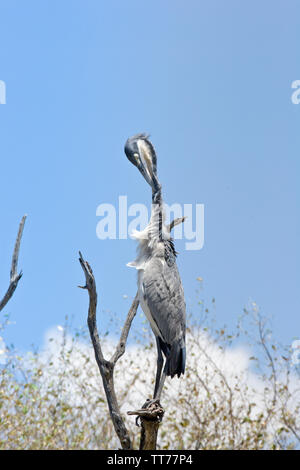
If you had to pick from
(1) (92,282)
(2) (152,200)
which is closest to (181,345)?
(1) (92,282)

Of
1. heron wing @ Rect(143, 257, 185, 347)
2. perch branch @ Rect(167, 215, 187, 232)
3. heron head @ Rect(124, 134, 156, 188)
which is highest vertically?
heron head @ Rect(124, 134, 156, 188)

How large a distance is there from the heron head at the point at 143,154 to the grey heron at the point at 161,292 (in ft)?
0.57

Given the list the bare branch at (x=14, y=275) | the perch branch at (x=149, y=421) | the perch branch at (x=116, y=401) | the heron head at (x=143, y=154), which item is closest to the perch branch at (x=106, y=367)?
the perch branch at (x=116, y=401)

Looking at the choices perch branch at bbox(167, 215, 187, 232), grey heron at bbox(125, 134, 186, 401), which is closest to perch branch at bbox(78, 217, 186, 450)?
grey heron at bbox(125, 134, 186, 401)

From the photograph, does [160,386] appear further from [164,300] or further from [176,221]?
[176,221]

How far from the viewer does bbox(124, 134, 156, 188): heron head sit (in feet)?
13.3

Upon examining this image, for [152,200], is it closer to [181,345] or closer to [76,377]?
[181,345]

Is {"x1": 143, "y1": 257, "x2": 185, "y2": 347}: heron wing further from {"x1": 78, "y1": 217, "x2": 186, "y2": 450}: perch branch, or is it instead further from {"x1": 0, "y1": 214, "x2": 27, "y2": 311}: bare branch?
{"x1": 0, "y1": 214, "x2": 27, "y2": 311}: bare branch

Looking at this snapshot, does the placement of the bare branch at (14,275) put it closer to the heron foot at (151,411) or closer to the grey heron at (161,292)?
the grey heron at (161,292)

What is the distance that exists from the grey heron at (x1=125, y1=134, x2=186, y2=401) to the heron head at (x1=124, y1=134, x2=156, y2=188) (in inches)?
6.8

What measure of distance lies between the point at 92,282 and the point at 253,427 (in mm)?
3442

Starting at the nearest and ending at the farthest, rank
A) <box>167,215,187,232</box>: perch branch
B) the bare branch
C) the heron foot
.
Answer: the heron foot → the bare branch → <box>167,215,187,232</box>: perch branch

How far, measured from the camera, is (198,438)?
6.30 metres

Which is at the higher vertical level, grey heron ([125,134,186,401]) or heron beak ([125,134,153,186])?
heron beak ([125,134,153,186])
